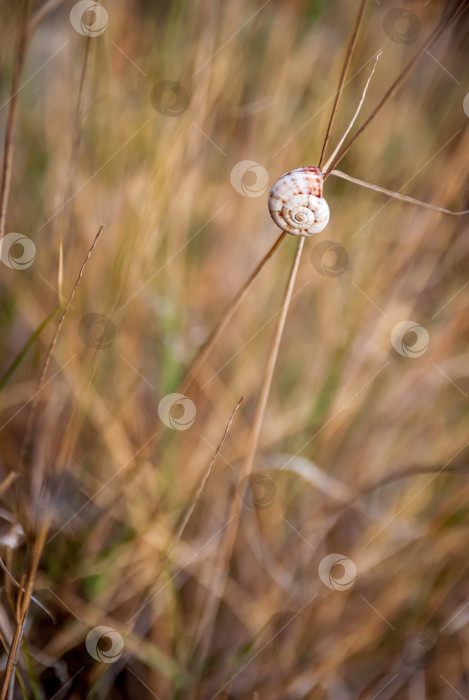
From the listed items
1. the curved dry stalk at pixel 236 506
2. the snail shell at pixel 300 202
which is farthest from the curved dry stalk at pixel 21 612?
the snail shell at pixel 300 202

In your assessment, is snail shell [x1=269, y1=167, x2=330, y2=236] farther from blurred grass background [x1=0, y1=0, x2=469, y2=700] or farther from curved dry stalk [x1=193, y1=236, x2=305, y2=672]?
blurred grass background [x1=0, y1=0, x2=469, y2=700]

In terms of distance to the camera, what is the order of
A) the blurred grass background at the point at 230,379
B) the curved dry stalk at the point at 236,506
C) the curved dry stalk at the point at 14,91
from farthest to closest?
1. the blurred grass background at the point at 230,379
2. the curved dry stalk at the point at 236,506
3. the curved dry stalk at the point at 14,91

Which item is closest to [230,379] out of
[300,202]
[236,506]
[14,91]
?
[236,506]

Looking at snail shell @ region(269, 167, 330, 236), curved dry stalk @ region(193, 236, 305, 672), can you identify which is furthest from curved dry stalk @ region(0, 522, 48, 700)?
snail shell @ region(269, 167, 330, 236)

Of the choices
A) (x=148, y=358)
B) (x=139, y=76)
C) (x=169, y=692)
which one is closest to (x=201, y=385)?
(x=148, y=358)

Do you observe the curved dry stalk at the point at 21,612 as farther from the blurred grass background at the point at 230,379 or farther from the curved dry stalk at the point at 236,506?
the curved dry stalk at the point at 236,506

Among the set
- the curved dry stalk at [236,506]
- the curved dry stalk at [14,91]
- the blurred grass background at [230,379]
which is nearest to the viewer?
the curved dry stalk at [14,91]
